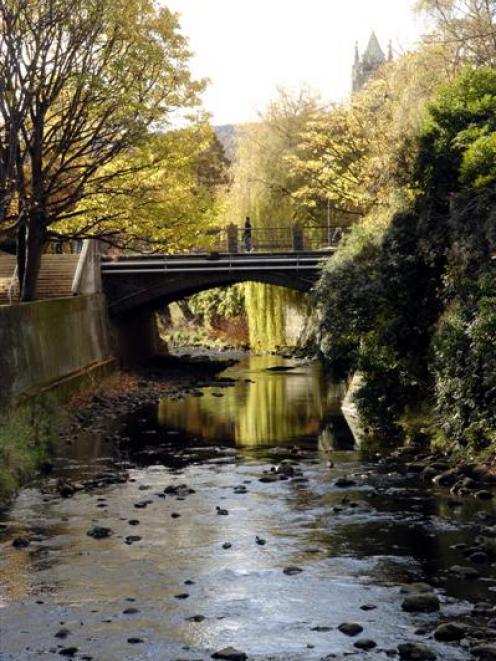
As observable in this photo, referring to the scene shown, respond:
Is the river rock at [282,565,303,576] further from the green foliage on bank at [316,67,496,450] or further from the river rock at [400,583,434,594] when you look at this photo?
the green foliage on bank at [316,67,496,450]

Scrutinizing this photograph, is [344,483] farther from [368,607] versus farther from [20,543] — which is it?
[368,607]

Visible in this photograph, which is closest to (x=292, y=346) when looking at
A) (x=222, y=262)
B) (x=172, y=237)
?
(x=222, y=262)

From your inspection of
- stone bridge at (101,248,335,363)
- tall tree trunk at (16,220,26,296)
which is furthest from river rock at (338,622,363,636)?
stone bridge at (101,248,335,363)

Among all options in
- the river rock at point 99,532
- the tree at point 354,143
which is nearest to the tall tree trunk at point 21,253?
the tree at point 354,143

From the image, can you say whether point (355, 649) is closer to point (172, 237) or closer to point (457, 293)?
point (457, 293)

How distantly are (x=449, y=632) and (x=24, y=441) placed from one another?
14261mm

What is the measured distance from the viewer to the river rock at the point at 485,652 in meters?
12.0

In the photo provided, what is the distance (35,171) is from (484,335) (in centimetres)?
1637

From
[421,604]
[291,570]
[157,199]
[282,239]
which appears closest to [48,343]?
[157,199]

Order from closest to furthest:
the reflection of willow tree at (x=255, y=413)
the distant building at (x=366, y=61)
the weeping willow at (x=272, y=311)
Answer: the reflection of willow tree at (x=255, y=413) < the weeping willow at (x=272, y=311) < the distant building at (x=366, y=61)

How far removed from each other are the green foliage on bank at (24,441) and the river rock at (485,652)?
1094 cm

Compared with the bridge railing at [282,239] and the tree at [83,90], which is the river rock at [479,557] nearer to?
the tree at [83,90]

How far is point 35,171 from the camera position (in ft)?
107

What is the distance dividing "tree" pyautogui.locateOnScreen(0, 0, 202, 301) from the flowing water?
34.5 ft
